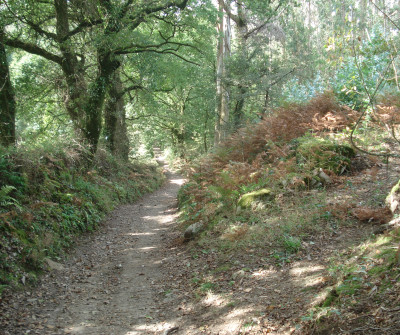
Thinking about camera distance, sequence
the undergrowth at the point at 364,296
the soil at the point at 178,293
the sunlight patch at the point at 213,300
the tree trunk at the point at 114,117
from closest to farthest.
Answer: the undergrowth at the point at 364,296, the soil at the point at 178,293, the sunlight patch at the point at 213,300, the tree trunk at the point at 114,117

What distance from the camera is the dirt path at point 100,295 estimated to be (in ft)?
A: 14.8

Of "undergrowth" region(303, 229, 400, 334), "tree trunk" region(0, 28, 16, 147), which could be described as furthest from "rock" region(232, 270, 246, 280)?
"tree trunk" region(0, 28, 16, 147)

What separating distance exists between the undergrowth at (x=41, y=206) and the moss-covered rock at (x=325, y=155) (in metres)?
6.16

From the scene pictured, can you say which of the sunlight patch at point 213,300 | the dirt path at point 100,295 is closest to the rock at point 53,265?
the dirt path at point 100,295

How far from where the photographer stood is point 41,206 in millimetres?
7426

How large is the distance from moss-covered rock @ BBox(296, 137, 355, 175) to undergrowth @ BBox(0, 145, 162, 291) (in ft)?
20.2

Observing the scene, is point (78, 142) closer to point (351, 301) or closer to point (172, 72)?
point (172, 72)

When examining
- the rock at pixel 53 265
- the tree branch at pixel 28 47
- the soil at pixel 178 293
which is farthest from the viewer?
the tree branch at pixel 28 47

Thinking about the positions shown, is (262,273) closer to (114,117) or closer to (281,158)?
(281,158)

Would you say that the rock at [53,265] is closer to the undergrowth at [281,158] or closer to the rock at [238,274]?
the undergrowth at [281,158]

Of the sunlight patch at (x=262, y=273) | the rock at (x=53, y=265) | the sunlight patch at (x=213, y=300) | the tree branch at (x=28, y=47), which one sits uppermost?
the tree branch at (x=28, y=47)

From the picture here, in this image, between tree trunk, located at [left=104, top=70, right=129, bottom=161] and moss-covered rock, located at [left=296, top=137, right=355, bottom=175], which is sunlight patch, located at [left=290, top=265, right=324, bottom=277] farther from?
tree trunk, located at [left=104, top=70, right=129, bottom=161]

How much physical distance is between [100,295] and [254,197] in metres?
3.93

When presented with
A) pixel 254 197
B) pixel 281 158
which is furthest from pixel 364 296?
pixel 281 158
